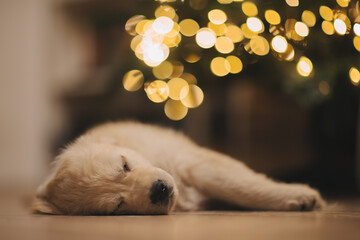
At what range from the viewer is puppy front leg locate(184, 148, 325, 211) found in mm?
1341

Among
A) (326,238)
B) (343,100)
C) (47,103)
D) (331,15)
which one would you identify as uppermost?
(331,15)

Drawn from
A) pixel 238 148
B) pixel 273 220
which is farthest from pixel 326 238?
pixel 238 148

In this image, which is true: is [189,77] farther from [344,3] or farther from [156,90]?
[344,3]

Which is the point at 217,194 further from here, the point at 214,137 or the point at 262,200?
the point at 214,137

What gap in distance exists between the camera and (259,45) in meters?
1.53

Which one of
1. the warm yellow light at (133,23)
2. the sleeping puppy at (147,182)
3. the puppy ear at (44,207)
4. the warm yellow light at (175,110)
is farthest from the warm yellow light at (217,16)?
the warm yellow light at (175,110)

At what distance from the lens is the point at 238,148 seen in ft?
9.58

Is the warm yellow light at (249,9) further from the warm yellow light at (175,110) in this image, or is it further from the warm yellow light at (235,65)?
the warm yellow light at (175,110)

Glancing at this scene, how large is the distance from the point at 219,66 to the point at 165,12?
46 centimetres

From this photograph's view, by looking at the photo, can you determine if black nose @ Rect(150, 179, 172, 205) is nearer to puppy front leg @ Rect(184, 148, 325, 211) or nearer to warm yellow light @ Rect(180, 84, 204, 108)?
puppy front leg @ Rect(184, 148, 325, 211)

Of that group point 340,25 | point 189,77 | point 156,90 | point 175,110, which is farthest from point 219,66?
point 175,110

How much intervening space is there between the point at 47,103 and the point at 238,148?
6.90 feet

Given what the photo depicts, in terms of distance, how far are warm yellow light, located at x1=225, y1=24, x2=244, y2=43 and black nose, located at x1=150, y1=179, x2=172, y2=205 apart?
69 centimetres

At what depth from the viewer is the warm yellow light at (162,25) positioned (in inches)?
62.4
